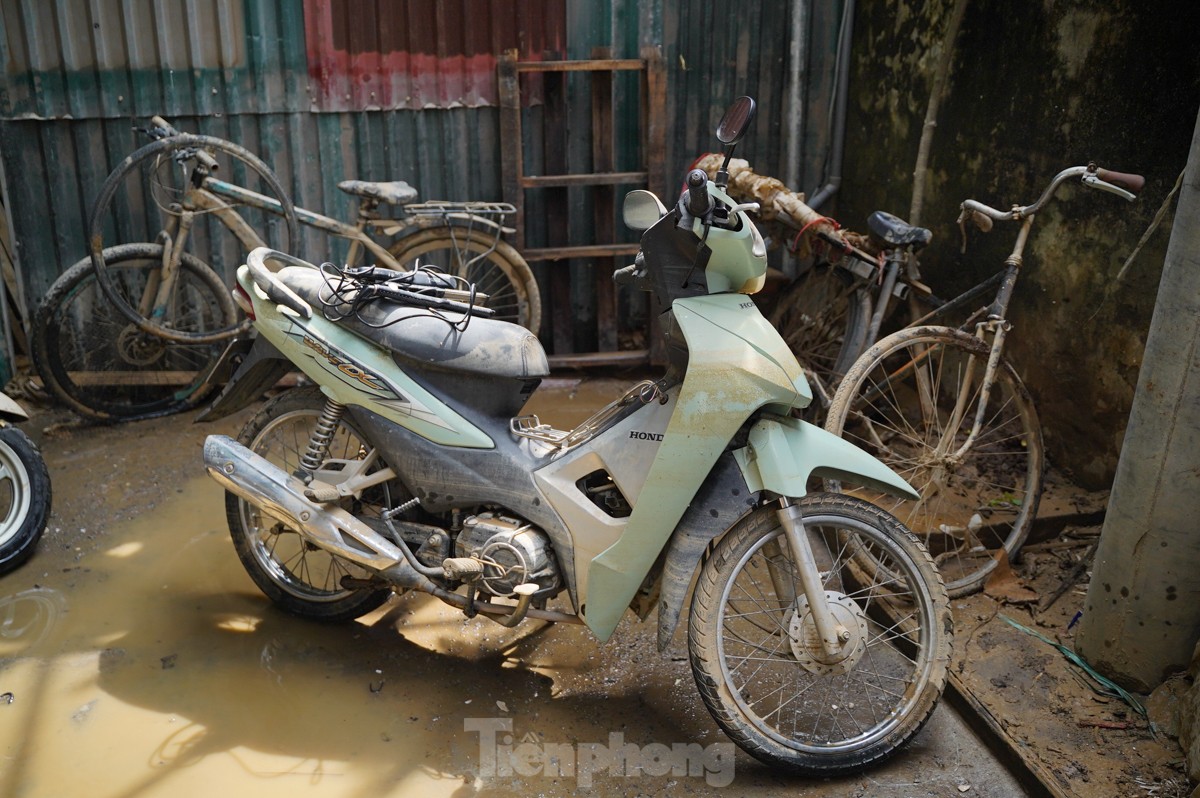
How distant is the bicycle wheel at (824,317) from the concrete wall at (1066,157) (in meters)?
0.56

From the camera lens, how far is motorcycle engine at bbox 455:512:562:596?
11.3 feet

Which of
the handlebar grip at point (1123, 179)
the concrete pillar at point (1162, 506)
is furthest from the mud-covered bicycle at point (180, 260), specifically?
the concrete pillar at point (1162, 506)

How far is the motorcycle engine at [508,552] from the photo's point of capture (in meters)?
3.45

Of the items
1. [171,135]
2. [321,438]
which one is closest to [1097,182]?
[321,438]

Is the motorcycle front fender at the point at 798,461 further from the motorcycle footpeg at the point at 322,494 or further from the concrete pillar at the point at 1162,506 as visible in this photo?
the motorcycle footpeg at the point at 322,494

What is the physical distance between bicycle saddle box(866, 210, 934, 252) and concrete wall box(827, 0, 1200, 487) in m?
0.48

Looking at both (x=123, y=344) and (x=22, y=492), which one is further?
(x=123, y=344)

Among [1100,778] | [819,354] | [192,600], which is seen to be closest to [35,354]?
[192,600]

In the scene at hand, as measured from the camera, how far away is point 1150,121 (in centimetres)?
428

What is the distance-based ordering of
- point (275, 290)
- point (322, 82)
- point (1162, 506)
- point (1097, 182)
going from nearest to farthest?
point (1162, 506)
point (275, 290)
point (1097, 182)
point (322, 82)

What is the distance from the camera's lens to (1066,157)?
4.72m

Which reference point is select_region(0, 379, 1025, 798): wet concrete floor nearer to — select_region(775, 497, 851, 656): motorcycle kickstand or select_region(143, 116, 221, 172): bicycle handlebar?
select_region(775, 497, 851, 656): motorcycle kickstand

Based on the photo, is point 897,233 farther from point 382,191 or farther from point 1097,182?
point 382,191

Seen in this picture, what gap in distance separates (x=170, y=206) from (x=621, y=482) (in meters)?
3.79
